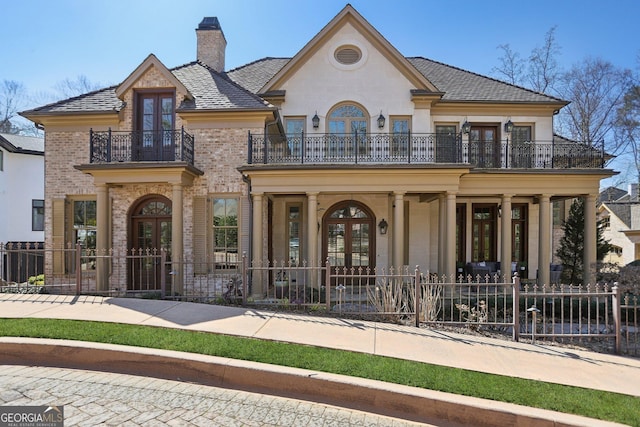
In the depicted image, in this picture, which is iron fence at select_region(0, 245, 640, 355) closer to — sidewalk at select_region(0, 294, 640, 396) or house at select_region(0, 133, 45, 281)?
sidewalk at select_region(0, 294, 640, 396)

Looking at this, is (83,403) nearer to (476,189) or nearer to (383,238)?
(383,238)

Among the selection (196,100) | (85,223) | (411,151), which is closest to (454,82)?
(411,151)

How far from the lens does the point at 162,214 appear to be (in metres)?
12.5

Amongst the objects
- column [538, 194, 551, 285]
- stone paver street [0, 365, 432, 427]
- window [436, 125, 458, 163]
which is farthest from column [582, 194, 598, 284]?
stone paver street [0, 365, 432, 427]

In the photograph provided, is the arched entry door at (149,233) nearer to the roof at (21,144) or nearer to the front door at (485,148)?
the front door at (485,148)

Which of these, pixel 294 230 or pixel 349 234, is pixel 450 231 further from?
pixel 294 230

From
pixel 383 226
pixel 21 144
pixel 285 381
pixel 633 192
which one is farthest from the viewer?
pixel 633 192

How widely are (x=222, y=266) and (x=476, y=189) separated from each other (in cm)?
919

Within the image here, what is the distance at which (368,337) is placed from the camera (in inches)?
268

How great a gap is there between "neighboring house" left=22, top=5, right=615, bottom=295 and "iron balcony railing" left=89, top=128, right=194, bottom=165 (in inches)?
1.6

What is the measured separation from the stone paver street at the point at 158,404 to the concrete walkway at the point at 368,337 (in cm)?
164

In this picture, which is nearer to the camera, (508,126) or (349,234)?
(508,126)

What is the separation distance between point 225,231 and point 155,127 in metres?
4.36

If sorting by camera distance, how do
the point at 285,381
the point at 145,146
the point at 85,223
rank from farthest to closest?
the point at 85,223 → the point at 145,146 → the point at 285,381
